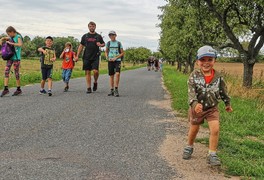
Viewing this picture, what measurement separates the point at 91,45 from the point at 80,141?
645cm

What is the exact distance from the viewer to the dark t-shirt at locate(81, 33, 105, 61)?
435 inches

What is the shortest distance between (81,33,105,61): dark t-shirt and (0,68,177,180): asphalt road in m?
2.91

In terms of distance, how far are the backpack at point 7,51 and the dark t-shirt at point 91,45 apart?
2285mm

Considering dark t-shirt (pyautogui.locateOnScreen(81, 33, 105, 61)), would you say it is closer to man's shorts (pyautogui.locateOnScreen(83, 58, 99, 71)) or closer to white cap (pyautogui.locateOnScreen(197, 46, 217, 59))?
man's shorts (pyautogui.locateOnScreen(83, 58, 99, 71))

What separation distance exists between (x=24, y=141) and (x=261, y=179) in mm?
3230

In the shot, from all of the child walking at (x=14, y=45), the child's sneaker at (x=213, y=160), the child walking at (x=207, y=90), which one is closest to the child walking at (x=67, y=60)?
the child walking at (x=14, y=45)

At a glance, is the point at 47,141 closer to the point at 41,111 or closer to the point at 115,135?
the point at 115,135

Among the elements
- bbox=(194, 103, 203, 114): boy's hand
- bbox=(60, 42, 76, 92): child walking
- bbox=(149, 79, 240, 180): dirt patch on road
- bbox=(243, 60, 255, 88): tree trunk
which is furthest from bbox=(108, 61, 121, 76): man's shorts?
bbox=(243, 60, 255, 88): tree trunk

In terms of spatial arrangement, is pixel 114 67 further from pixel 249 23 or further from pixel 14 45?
pixel 249 23

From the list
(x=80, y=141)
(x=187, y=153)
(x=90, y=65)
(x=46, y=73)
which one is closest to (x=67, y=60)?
(x=90, y=65)

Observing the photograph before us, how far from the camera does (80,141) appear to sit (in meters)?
5.05

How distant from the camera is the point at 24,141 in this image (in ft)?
16.1

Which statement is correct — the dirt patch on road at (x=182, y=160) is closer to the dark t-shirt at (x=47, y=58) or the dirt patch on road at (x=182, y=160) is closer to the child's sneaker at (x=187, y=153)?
the child's sneaker at (x=187, y=153)

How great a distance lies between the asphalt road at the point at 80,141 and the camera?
148 inches
